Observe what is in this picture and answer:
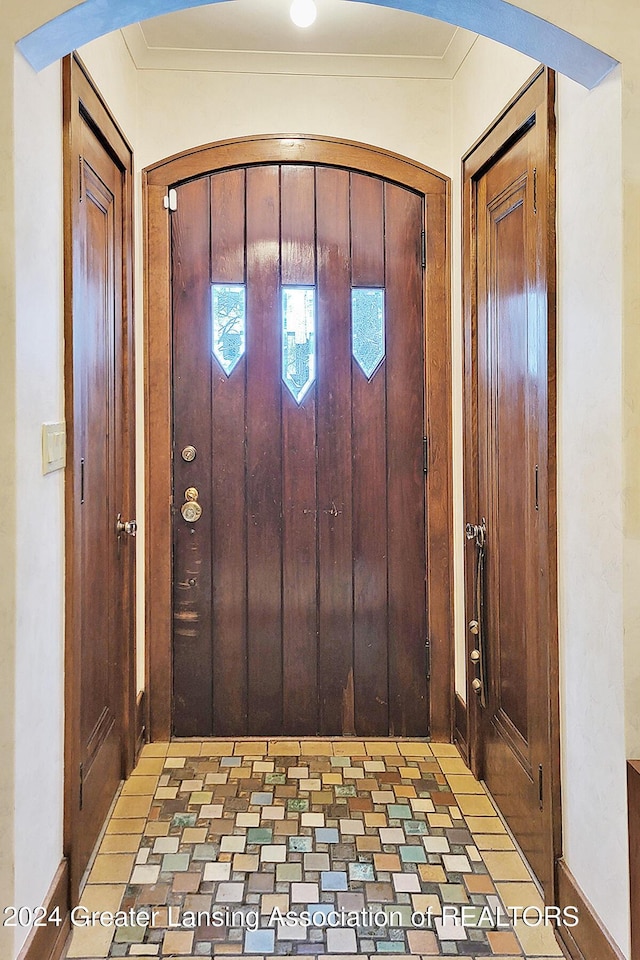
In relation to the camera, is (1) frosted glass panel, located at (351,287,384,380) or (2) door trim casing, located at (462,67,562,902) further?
(1) frosted glass panel, located at (351,287,384,380)

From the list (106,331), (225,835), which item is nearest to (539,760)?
(225,835)

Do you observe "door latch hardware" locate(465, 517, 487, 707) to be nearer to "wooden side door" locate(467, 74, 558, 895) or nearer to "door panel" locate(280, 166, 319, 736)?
"wooden side door" locate(467, 74, 558, 895)

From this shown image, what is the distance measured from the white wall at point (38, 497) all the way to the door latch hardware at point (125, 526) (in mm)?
714

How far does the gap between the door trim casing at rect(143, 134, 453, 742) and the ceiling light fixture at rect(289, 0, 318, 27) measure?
52 centimetres

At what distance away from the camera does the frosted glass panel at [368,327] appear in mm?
3055

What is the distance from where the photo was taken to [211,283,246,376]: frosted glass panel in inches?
119

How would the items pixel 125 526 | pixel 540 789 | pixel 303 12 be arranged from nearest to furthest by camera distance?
pixel 540 789, pixel 303 12, pixel 125 526

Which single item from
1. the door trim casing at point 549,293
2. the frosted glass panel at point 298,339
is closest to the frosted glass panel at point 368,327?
the frosted glass panel at point 298,339

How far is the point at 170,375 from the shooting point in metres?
3.01

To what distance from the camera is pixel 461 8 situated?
5.34 feet

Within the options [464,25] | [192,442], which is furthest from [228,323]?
[464,25]

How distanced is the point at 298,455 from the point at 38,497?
4.71 ft

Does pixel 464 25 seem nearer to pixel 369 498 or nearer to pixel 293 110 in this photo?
pixel 293 110

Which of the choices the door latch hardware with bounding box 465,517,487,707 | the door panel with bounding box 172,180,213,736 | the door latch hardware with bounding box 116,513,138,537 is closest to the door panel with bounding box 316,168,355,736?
the door panel with bounding box 172,180,213,736
